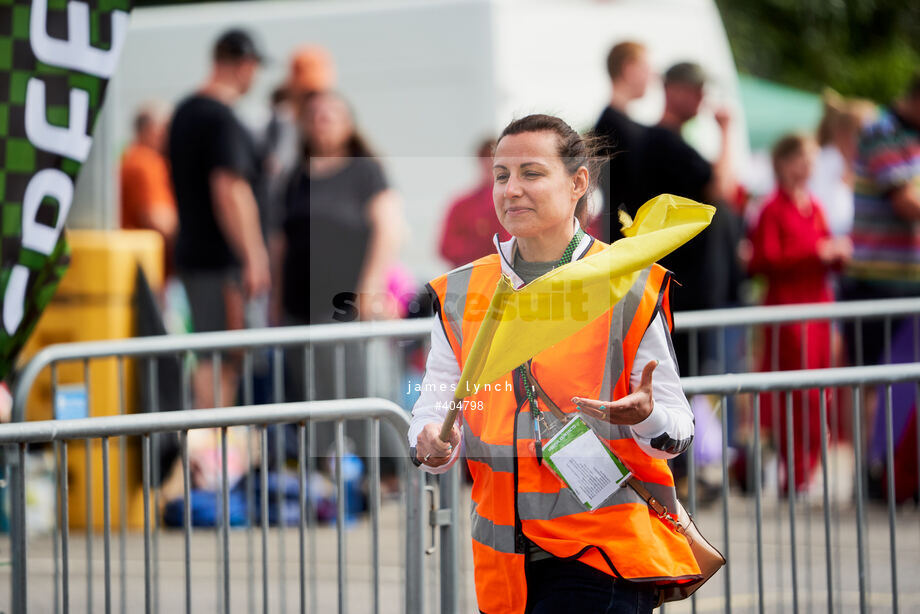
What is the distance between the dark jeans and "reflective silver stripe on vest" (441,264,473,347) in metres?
0.50

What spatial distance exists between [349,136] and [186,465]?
3.83m

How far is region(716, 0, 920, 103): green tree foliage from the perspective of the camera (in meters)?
25.7

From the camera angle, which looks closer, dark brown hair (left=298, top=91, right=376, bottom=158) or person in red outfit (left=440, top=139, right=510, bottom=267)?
person in red outfit (left=440, top=139, right=510, bottom=267)

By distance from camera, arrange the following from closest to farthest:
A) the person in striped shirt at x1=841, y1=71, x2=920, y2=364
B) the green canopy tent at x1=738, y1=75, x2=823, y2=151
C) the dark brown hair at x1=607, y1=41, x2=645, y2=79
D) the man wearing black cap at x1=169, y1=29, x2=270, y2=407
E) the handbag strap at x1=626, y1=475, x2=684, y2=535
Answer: the handbag strap at x1=626, y1=475, x2=684, y2=535
the dark brown hair at x1=607, y1=41, x2=645, y2=79
the person in striped shirt at x1=841, y1=71, x2=920, y2=364
the man wearing black cap at x1=169, y1=29, x2=270, y2=407
the green canopy tent at x1=738, y1=75, x2=823, y2=151

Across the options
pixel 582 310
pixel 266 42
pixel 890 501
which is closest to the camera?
pixel 582 310

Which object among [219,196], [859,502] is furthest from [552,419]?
[219,196]

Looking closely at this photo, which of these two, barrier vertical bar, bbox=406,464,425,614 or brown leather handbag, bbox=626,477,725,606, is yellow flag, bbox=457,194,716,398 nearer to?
brown leather handbag, bbox=626,477,725,606

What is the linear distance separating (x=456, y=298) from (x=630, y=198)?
2905 mm

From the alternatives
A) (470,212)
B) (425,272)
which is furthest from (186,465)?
(425,272)

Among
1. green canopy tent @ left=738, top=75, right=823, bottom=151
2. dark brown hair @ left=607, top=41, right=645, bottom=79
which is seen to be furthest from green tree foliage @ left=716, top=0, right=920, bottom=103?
dark brown hair @ left=607, top=41, right=645, bottom=79

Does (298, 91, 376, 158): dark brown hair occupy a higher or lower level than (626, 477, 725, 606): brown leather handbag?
higher

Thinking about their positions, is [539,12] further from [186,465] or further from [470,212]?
[186,465]

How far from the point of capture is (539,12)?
37.4ft

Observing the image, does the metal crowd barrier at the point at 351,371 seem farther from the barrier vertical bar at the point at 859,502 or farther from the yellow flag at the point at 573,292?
the yellow flag at the point at 573,292
